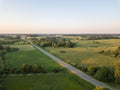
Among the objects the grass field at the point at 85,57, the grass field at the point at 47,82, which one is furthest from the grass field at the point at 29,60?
the grass field at the point at 47,82

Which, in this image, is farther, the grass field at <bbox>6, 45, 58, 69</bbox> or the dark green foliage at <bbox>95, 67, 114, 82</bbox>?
the grass field at <bbox>6, 45, 58, 69</bbox>

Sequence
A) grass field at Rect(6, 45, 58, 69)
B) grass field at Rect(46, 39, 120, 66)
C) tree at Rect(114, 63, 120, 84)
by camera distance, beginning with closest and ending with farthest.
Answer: tree at Rect(114, 63, 120, 84)
grass field at Rect(6, 45, 58, 69)
grass field at Rect(46, 39, 120, 66)

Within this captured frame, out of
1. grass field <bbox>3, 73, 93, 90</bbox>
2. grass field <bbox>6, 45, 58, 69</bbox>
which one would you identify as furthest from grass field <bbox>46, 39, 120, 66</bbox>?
grass field <bbox>3, 73, 93, 90</bbox>

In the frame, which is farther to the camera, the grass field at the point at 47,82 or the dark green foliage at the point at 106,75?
the dark green foliage at the point at 106,75

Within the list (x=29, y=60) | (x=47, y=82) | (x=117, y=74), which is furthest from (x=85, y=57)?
(x=47, y=82)

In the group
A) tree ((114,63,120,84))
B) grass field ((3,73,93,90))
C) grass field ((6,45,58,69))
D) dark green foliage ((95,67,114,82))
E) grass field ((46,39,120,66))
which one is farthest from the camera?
grass field ((46,39,120,66))

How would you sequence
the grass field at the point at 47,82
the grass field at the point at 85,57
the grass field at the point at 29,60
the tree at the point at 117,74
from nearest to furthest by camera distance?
the grass field at the point at 47,82, the tree at the point at 117,74, the grass field at the point at 29,60, the grass field at the point at 85,57

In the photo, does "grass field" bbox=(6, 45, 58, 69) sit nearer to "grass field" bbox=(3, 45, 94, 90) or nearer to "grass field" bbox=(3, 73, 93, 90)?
"grass field" bbox=(3, 45, 94, 90)

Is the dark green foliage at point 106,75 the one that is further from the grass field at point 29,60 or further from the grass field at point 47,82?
the grass field at point 29,60

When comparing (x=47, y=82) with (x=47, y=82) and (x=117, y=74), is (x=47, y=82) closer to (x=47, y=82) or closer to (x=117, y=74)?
(x=47, y=82)

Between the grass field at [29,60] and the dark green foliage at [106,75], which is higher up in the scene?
the dark green foliage at [106,75]

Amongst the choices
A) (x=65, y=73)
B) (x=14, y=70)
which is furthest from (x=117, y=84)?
(x=14, y=70)
